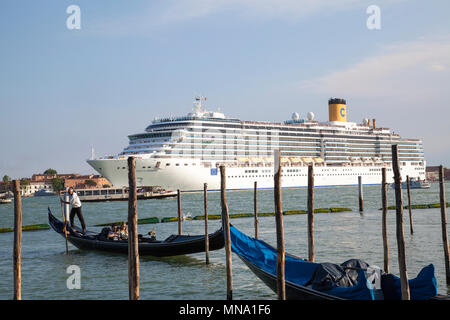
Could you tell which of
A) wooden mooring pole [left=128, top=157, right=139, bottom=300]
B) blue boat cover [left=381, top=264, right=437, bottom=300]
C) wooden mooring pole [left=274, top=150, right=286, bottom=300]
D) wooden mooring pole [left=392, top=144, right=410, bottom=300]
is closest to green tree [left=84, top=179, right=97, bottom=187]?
wooden mooring pole [left=128, top=157, right=139, bottom=300]

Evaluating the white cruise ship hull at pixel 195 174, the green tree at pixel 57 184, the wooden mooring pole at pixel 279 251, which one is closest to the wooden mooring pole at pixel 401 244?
the wooden mooring pole at pixel 279 251

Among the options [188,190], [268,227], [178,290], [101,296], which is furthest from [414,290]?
[188,190]

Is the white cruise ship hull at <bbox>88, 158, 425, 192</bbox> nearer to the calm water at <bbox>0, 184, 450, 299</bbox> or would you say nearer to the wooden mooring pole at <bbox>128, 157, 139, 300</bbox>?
the calm water at <bbox>0, 184, 450, 299</bbox>

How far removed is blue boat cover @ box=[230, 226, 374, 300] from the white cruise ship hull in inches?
1687

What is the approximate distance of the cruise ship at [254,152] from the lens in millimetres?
54531

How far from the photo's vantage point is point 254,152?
63.5 m

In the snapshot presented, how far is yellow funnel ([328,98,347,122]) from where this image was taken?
263 feet

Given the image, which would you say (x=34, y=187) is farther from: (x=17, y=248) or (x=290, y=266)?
(x=290, y=266)

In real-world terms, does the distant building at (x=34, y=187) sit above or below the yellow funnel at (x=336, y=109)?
below

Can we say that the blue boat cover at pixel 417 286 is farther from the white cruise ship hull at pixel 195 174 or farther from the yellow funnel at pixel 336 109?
the yellow funnel at pixel 336 109

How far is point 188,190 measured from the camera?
185 ft

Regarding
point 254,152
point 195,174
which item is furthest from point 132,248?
point 254,152

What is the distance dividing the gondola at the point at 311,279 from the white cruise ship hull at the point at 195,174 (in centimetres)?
4333

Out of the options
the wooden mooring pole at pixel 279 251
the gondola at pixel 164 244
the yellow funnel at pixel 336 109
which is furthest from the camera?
the yellow funnel at pixel 336 109
